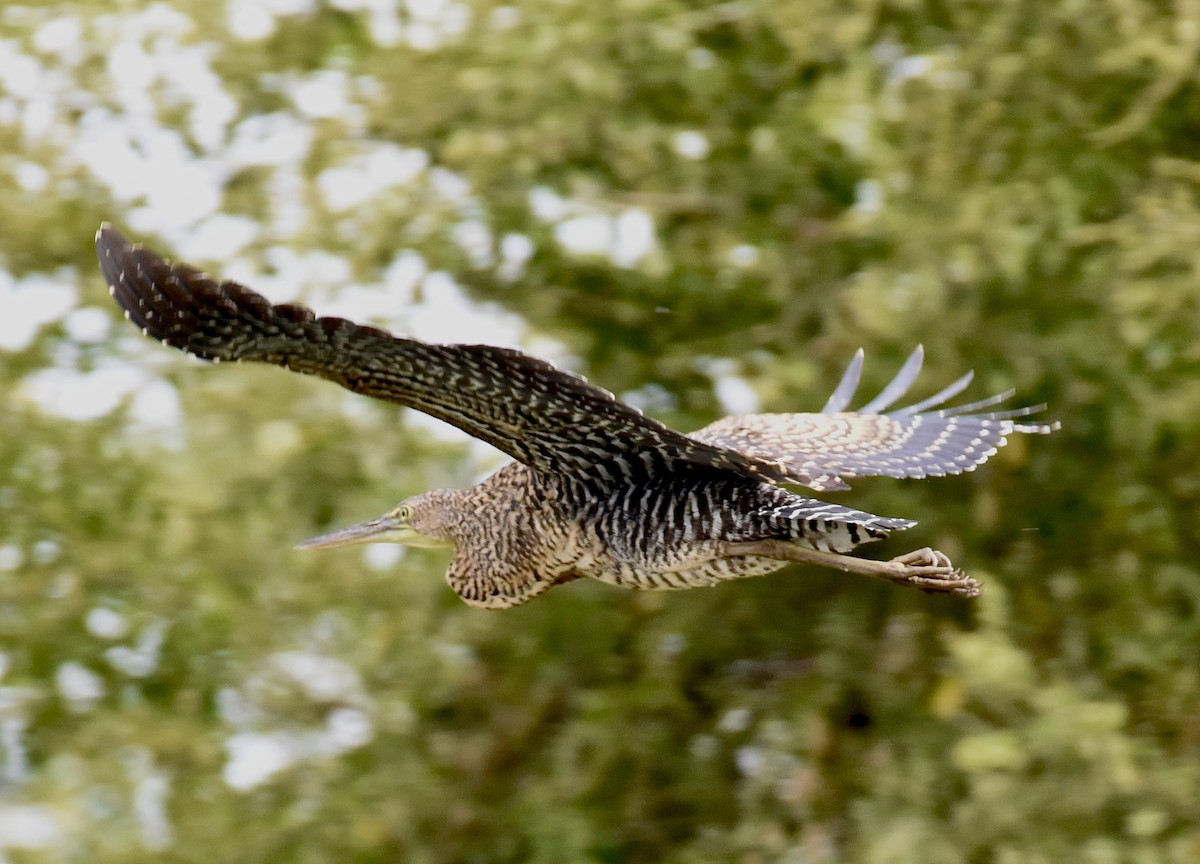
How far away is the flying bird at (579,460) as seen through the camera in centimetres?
391

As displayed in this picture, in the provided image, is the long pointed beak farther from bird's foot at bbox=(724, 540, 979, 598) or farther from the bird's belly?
bird's foot at bbox=(724, 540, 979, 598)

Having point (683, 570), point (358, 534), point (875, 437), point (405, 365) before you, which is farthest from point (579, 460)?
point (358, 534)

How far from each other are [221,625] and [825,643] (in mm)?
2075

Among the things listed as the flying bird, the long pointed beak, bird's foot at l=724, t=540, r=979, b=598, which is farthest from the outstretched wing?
the long pointed beak

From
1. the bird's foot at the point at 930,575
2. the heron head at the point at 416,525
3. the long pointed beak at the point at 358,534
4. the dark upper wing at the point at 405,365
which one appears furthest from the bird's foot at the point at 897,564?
the long pointed beak at the point at 358,534

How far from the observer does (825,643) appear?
22.5ft

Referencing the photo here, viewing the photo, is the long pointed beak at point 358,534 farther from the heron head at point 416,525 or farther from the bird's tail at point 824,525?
the bird's tail at point 824,525

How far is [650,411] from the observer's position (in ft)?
22.3

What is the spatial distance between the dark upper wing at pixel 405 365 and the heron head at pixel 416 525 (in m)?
0.68

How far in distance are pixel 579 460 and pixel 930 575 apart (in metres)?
0.87

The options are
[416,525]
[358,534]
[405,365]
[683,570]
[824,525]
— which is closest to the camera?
[405,365]

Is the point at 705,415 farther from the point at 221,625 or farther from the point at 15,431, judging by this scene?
the point at 15,431

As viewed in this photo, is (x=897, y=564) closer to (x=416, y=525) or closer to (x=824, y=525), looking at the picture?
(x=824, y=525)

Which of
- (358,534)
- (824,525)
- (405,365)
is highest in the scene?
(405,365)
